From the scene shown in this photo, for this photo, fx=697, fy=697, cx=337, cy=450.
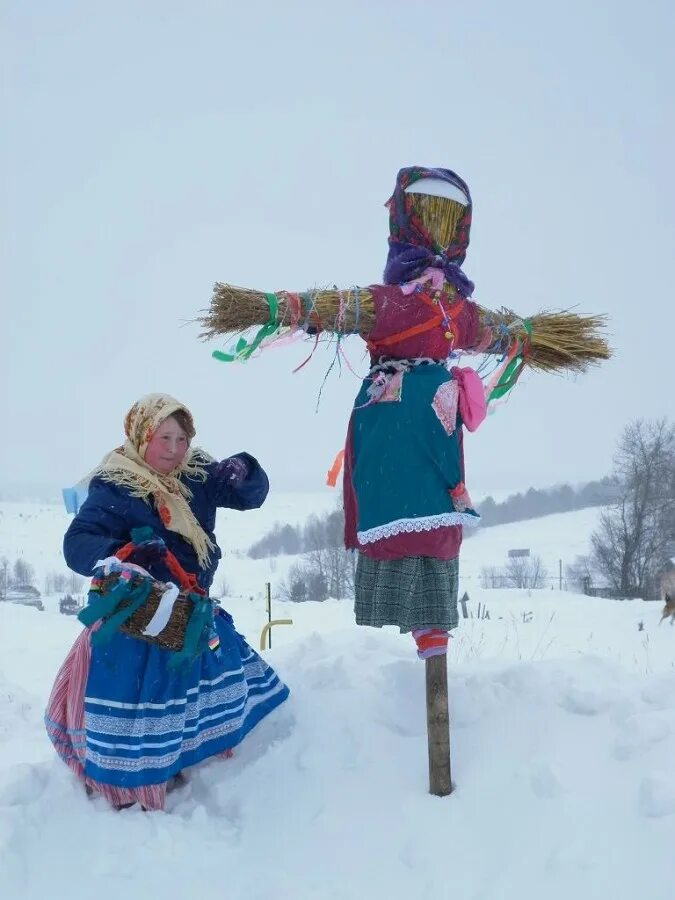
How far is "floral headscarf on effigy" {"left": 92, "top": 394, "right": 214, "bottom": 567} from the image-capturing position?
2945mm

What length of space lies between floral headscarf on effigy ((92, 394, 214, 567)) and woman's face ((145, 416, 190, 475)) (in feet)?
0.07

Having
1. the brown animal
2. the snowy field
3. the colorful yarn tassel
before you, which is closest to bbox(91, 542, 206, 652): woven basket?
the snowy field

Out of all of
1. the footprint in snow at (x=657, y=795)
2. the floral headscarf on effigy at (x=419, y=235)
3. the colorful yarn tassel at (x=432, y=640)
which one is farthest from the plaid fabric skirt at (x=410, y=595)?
the floral headscarf on effigy at (x=419, y=235)

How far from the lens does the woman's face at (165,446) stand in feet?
9.94

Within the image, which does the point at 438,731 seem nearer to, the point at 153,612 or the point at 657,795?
the point at 657,795

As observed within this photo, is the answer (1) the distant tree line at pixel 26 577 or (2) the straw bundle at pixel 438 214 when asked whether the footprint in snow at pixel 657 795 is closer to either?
(2) the straw bundle at pixel 438 214

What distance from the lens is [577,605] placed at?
14.4m

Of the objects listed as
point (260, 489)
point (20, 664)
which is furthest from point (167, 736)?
point (20, 664)

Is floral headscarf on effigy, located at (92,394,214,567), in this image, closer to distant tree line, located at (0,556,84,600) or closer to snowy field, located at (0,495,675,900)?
snowy field, located at (0,495,675,900)

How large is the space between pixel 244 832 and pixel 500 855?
95 cm

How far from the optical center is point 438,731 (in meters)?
2.78

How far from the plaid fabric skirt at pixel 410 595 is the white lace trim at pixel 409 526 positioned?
0.13m

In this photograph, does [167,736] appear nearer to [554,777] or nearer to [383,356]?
[554,777]

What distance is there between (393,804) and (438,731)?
33cm
